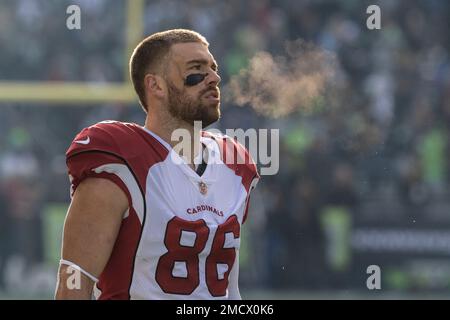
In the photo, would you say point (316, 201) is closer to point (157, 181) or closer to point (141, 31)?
point (141, 31)

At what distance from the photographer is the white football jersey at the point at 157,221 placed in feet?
9.36

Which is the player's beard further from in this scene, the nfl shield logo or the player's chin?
the nfl shield logo

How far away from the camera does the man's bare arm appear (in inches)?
109

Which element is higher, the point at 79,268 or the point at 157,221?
the point at 157,221

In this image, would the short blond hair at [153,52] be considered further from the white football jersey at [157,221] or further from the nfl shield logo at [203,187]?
the nfl shield logo at [203,187]

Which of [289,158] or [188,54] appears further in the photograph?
[289,158]

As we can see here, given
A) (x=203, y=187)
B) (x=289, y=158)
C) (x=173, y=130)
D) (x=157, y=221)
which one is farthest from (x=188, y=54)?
(x=289, y=158)

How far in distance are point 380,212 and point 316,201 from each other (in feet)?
2.04

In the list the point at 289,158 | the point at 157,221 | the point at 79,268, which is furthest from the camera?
the point at 289,158

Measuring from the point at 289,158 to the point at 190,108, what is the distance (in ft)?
21.0

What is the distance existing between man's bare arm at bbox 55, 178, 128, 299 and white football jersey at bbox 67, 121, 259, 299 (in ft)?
0.17

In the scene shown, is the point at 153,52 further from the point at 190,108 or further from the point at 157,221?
the point at 157,221

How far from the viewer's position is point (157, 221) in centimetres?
288

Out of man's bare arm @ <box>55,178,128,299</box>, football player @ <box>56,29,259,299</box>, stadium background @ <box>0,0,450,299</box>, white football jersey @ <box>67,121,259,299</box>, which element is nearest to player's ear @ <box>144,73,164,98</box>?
football player @ <box>56,29,259,299</box>
